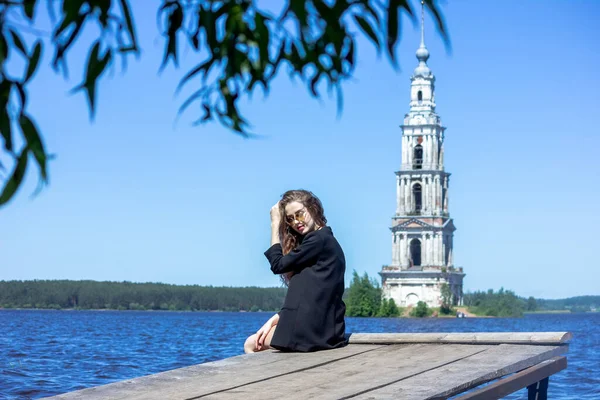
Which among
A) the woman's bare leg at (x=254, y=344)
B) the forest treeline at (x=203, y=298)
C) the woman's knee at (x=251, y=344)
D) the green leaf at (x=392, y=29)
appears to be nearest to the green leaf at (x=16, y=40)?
the green leaf at (x=392, y=29)

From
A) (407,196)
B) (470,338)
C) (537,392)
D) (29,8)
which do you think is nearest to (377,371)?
(470,338)

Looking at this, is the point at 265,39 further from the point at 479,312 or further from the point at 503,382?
the point at 479,312

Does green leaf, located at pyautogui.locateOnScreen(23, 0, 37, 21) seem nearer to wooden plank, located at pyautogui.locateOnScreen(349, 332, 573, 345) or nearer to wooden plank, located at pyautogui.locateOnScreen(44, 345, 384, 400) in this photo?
wooden plank, located at pyautogui.locateOnScreen(44, 345, 384, 400)

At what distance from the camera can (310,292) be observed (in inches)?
247

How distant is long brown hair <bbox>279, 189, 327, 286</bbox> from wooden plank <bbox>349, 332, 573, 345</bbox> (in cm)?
72

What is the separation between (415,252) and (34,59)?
103410mm

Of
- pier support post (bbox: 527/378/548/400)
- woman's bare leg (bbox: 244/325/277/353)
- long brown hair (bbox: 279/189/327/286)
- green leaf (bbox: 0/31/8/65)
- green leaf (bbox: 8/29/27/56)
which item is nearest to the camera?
green leaf (bbox: 0/31/8/65)

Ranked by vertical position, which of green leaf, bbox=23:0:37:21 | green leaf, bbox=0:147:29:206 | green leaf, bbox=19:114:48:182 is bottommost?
green leaf, bbox=0:147:29:206

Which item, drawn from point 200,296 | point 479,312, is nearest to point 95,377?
point 479,312

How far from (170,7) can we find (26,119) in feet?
1.46

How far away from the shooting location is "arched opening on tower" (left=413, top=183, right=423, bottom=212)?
341 feet

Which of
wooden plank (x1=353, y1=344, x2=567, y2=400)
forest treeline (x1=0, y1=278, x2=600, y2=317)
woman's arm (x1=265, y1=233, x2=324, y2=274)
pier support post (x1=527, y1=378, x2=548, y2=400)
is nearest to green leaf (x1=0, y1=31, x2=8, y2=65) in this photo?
wooden plank (x1=353, y1=344, x2=567, y2=400)

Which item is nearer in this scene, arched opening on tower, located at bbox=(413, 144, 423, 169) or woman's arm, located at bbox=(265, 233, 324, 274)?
woman's arm, located at bbox=(265, 233, 324, 274)

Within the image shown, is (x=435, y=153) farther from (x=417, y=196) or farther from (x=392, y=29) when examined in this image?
(x=392, y=29)
